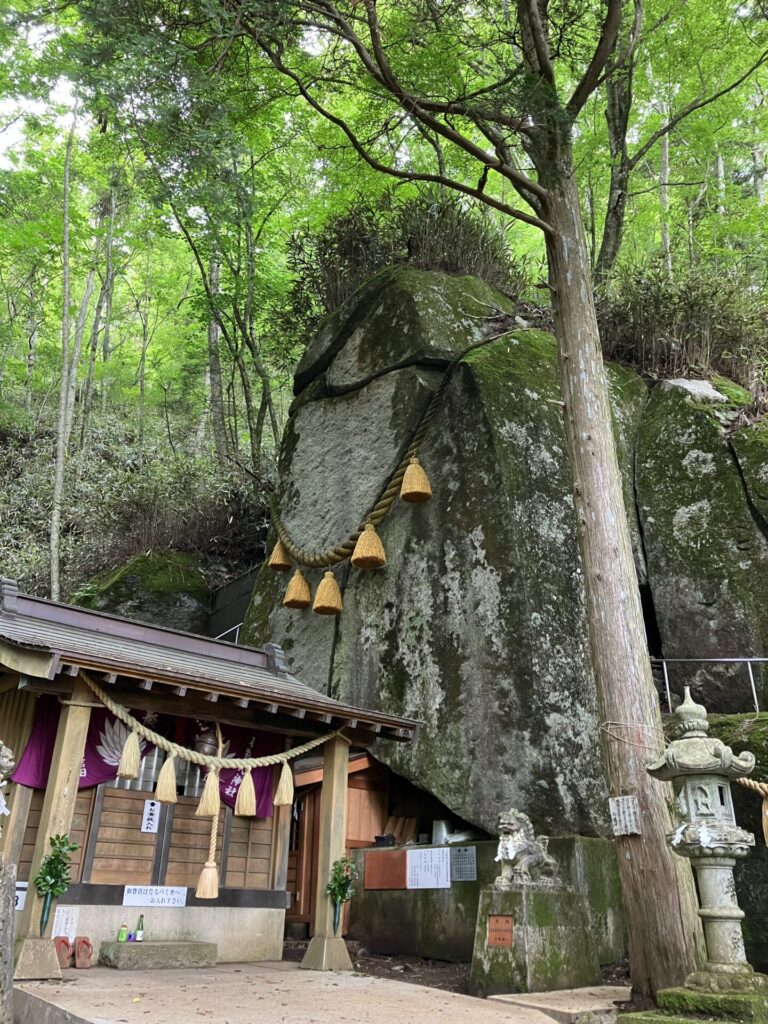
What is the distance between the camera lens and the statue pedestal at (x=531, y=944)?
5.32 metres

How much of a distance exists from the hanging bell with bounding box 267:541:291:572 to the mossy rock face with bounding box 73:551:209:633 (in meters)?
3.50

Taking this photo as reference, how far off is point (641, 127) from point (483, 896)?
15600mm

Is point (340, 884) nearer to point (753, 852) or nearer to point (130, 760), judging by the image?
point (130, 760)

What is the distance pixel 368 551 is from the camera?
8797mm

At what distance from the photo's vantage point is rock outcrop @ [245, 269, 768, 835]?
24.3 feet

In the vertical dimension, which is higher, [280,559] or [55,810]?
[280,559]

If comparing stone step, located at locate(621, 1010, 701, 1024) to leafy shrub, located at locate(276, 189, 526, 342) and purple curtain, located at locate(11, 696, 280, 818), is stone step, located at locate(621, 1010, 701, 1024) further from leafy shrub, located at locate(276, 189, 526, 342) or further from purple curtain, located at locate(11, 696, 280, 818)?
leafy shrub, located at locate(276, 189, 526, 342)

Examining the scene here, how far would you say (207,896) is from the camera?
596 cm

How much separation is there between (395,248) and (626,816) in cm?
1033

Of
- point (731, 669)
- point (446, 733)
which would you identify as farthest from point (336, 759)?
point (731, 669)

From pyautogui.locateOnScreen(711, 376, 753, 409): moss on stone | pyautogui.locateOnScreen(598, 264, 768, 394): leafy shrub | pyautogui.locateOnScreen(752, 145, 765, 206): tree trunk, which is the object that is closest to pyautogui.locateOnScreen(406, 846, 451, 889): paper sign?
pyautogui.locateOnScreen(711, 376, 753, 409): moss on stone

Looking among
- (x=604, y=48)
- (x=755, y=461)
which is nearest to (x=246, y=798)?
(x=755, y=461)

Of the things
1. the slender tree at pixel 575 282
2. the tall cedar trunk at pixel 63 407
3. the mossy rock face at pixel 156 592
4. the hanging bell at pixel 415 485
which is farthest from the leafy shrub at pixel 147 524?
the slender tree at pixel 575 282

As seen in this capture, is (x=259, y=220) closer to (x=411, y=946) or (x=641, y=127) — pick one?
(x=641, y=127)
